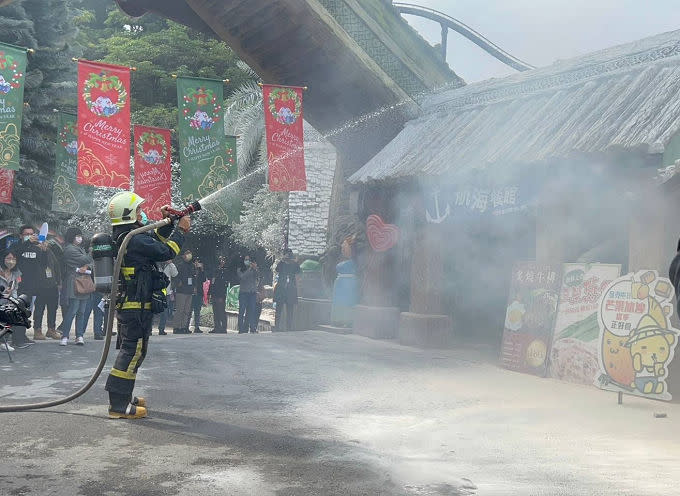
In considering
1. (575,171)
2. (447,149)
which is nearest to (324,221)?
(447,149)

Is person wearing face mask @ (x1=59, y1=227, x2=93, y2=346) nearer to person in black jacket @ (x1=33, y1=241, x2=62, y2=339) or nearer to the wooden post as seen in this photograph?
person in black jacket @ (x1=33, y1=241, x2=62, y2=339)

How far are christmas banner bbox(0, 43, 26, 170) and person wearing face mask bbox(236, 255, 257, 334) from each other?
5.16 m

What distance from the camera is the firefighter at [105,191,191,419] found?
7.28 m

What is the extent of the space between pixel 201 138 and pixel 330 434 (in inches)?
364

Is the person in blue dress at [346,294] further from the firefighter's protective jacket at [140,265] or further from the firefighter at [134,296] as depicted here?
the firefighter's protective jacket at [140,265]

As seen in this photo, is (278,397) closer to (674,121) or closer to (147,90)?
(674,121)

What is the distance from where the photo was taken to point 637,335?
8742 mm

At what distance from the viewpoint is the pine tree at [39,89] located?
1933 cm

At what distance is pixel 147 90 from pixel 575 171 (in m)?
29.0

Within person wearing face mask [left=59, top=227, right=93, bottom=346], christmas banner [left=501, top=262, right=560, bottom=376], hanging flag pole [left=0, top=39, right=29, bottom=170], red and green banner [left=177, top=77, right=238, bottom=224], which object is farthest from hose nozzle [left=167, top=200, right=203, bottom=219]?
red and green banner [left=177, top=77, right=238, bottom=224]

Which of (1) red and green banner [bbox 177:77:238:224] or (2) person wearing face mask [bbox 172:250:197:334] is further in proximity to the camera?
(2) person wearing face mask [bbox 172:250:197:334]

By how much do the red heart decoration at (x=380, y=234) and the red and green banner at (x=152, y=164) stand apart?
430 centimetres

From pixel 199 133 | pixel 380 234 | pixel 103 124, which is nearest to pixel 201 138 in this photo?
pixel 199 133

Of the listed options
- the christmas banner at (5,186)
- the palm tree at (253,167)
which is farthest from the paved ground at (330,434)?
the palm tree at (253,167)
